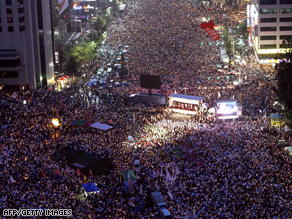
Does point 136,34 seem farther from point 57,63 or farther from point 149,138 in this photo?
point 149,138

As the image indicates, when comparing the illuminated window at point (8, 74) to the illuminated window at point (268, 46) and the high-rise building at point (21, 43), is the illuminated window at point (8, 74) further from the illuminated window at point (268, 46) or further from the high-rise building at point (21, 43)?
the illuminated window at point (268, 46)

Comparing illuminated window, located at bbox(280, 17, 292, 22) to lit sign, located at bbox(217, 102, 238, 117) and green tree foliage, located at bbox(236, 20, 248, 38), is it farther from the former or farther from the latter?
lit sign, located at bbox(217, 102, 238, 117)

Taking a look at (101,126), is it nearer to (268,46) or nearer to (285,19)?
(268,46)

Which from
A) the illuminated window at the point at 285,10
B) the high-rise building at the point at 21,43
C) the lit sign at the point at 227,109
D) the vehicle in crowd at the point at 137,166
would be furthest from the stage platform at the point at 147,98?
the illuminated window at the point at 285,10

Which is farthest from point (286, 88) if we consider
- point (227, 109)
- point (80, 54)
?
point (80, 54)

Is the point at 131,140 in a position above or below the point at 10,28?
below

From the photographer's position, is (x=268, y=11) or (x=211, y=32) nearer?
(x=211, y=32)

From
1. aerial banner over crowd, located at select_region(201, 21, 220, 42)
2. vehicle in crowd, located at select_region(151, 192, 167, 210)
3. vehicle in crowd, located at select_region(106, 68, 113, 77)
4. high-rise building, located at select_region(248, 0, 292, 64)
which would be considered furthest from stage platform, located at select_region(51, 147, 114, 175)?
high-rise building, located at select_region(248, 0, 292, 64)

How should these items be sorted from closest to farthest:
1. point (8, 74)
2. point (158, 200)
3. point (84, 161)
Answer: point (158, 200) < point (84, 161) < point (8, 74)
